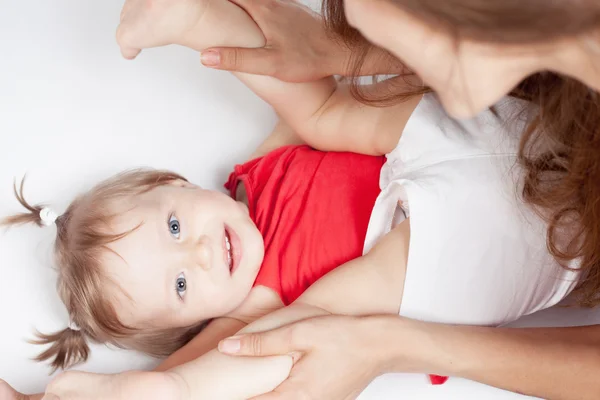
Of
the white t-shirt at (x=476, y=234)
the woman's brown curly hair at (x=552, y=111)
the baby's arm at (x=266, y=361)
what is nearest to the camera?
the woman's brown curly hair at (x=552, y=111)

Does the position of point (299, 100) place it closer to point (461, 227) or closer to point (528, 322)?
point (461, 227)

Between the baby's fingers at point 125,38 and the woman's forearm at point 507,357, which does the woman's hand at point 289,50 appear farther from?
the woman's forearm at point 507,357

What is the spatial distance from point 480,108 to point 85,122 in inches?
35.5

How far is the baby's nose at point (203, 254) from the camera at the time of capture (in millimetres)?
1024

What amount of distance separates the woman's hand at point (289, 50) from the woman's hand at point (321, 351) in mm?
405

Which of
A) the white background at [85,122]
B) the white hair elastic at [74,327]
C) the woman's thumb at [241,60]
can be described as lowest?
the white hair elastic at [74,327]

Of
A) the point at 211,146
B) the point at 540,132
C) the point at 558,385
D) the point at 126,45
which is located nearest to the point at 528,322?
the point at 558,385

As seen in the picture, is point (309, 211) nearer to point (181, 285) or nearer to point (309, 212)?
point (309, 212)

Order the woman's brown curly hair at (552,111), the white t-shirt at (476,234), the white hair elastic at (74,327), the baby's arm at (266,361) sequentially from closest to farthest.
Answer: the woman's brown curly hair at (552,111) → the baby's arm at (266,361) → the white t-shirt at (476,234) → the white hair elastic at (74,327)

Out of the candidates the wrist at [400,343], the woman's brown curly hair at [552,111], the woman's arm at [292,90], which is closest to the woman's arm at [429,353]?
the wrist at [400,343]

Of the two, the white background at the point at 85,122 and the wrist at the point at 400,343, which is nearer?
the wrist at the point at 400,343

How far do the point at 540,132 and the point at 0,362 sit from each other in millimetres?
825

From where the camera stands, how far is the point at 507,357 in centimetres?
90

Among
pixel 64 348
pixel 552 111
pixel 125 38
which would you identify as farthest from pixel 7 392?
pixel 552 111
